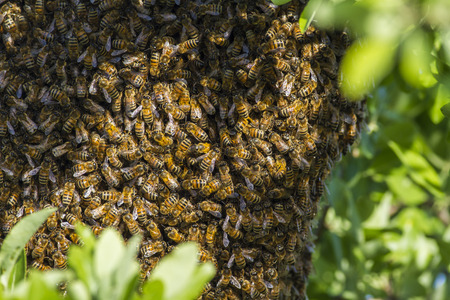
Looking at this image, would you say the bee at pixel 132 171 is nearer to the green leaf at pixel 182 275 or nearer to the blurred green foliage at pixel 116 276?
the blurred green foliage at pixel 116 276

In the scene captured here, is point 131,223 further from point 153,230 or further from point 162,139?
point 162,139

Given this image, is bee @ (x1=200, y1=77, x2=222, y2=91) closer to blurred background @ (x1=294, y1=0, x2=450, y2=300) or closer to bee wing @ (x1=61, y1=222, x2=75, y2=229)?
bee wing @ (x1=61, y1=222, x2=75, y2=229)

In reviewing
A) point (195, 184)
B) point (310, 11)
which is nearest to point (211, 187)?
point (195, 184)

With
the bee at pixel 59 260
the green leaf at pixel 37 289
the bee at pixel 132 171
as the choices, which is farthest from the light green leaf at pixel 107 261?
the bee at pixel 59 260

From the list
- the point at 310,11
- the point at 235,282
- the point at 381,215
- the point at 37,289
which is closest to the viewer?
the point at 37,289

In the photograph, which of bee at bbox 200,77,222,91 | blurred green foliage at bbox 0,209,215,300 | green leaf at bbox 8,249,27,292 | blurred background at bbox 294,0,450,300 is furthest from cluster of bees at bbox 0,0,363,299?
blurred background at bbox 294,0,450,300

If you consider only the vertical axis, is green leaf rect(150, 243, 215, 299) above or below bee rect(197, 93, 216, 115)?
above
